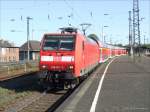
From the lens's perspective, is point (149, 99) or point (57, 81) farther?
point (57, 81)

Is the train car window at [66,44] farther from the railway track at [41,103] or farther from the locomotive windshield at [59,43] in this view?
the railway track at [41,103]

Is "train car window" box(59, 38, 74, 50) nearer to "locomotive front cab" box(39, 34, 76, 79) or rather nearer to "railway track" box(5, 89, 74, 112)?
"locomotive front cab" box(39, 34, 76, 79)

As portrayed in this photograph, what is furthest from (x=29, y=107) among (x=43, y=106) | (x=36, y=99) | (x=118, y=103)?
(x=118, y=103)

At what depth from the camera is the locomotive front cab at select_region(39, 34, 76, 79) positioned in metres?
20.7

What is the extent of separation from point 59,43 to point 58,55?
71 cm

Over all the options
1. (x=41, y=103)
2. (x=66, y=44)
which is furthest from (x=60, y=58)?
(x=41, y=103)

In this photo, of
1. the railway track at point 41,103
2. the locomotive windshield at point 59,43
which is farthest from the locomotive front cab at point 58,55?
the railway track at point 41,103

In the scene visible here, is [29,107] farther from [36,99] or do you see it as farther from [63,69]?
[63,69]

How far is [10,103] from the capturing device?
17656 millimetres

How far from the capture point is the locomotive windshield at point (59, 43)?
69.8 ft

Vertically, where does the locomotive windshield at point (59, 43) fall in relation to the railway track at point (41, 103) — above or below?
above

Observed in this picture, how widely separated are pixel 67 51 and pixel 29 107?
5238 millimetres

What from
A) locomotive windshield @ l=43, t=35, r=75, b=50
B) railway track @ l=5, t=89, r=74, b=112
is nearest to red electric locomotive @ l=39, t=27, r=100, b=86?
locomotive windshield @ l=43, t=35, r=75, b=50

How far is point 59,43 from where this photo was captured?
21.4 metres
